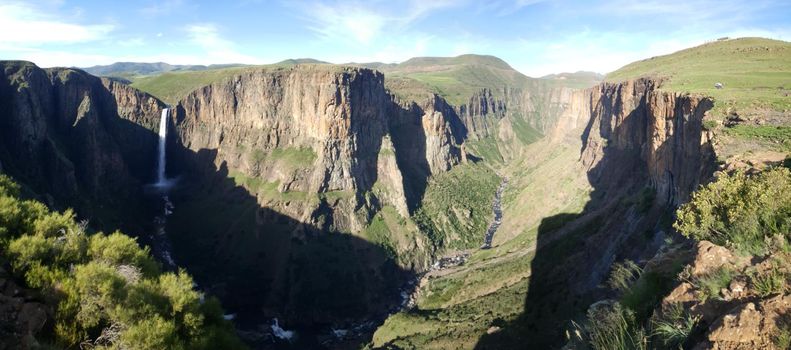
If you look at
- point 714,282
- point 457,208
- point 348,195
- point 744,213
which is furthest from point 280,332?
point 714,282

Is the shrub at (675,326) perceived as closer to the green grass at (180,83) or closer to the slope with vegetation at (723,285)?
the slope with vegetation at (723,285)

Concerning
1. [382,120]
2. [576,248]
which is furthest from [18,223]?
[382,120]

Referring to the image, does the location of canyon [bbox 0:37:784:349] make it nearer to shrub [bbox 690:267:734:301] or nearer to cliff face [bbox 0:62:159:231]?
cliff face [bbox 0:62:159:231]

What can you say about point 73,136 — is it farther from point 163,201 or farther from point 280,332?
point 280,332

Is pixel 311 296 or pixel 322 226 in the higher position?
pixel 322 226

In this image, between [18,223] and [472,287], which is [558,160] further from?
[18,223]

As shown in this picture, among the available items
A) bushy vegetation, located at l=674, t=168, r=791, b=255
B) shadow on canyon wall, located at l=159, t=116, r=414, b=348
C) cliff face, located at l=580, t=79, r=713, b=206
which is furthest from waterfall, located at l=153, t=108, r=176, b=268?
bushy vegetation, located at l=674, t=168, r=791, b=255
